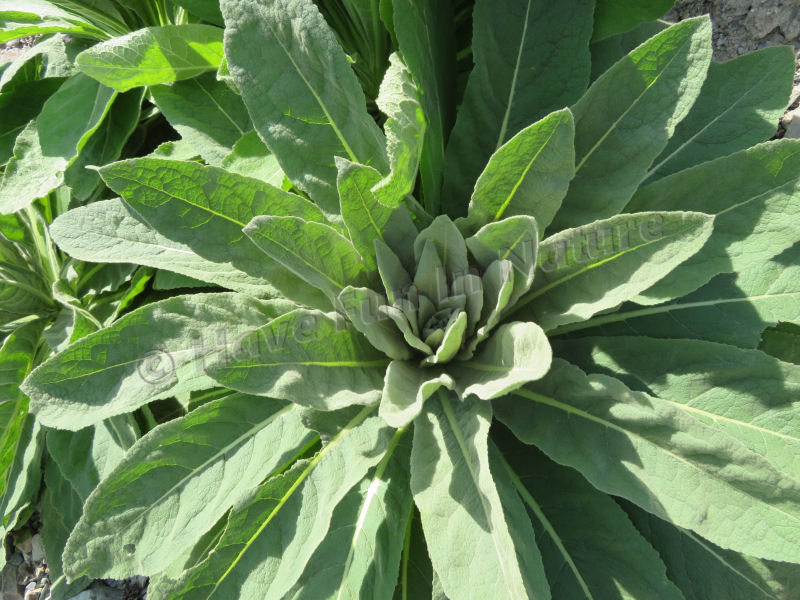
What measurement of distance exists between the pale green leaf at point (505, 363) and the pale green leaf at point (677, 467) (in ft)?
0.57

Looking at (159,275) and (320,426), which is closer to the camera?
(320,426)

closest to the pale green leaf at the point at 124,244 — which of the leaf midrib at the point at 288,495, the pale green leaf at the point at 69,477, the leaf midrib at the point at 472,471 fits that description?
the leaf midrib at the point at 288,495

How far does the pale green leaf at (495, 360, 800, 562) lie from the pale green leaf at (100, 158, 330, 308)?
665 mm

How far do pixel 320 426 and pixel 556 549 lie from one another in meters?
0.60

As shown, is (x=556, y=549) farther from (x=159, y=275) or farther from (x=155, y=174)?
(x=159, y=275)

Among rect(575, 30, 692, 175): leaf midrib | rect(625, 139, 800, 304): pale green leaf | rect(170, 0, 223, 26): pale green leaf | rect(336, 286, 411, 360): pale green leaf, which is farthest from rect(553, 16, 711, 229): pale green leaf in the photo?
rect(170, 0, 223, 26): pale green leaf

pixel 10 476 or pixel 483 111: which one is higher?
pixel 483 111

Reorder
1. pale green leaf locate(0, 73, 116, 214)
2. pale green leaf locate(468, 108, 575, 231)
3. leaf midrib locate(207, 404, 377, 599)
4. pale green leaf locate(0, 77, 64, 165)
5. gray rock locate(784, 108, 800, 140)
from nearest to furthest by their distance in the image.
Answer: pale green leaf locate(468, 108, 575, 231)
leaf midrib locate(207, 404, 377, 599)
gray rock locate(784, 108, 800, 140)
pale green leaf locate(0, 73, 116, 214)
pale green leaf locate(0, 77, 64, 165)

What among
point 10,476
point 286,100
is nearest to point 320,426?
point 286,100

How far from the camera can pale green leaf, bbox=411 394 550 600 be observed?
3.44 feet

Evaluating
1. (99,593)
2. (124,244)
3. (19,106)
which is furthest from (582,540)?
(19,106)

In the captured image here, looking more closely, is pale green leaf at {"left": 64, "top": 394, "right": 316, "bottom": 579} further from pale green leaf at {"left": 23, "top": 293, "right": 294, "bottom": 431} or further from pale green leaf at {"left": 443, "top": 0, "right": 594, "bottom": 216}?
pale green leaf at {"left": 443, "top": 0, "right": 594, "bottom": 216}

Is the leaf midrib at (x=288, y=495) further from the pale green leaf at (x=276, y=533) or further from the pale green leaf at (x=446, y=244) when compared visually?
the pale green leaf at (x=446, y=244)

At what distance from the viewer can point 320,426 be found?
4.40ft
